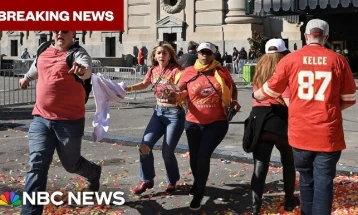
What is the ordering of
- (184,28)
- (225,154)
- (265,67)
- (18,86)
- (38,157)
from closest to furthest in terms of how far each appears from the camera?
(38,157) < (265,67) < (225,154) < (18,86) < (184,28)

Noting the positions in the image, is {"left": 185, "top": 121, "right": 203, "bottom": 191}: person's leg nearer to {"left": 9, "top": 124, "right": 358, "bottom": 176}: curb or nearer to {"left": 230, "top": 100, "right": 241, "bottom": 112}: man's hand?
{"left": 230, "top": 100, "right": 241, "bottom": 112}: man's hand

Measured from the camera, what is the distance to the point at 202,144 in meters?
5.89

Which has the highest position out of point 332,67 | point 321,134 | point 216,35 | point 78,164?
point 216,35

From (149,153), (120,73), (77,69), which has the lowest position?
(149,153)

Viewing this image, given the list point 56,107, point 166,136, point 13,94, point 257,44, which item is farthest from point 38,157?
point 257,44

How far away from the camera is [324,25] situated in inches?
184

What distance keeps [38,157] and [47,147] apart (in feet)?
0.49

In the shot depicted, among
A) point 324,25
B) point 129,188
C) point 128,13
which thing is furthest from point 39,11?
point 324,25

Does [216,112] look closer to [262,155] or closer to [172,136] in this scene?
[172,136]

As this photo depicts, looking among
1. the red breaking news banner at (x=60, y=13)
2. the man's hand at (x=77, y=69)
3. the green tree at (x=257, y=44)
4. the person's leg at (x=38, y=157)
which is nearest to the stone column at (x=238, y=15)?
the green tree at (x=257, y=44)

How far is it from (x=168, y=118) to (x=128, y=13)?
3436cm

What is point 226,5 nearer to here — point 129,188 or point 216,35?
point 216,35

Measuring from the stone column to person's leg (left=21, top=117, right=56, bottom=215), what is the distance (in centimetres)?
2906

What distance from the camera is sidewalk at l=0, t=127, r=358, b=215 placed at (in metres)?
5.76
